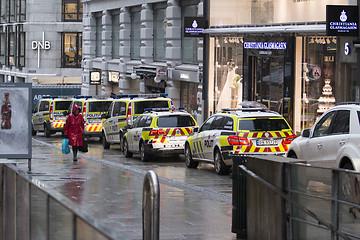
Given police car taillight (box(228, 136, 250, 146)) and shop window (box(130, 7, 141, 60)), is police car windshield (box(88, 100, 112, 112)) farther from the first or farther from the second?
police car taillight (box(228, 136, 250, 146))

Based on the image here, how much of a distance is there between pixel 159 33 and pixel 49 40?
2925cm

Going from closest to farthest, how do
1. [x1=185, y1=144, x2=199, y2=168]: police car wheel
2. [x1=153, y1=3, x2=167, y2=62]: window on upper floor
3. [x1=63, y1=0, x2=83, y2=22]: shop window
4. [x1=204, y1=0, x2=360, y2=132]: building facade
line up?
[x1=185, y1=144, x2=199, y2=168]: police car wheel
[x1=204, y1=0, x2=360, y2=132]: building facade
[x1=153, y1=3, x2=167, y2=62]: window on upper floor
[x1=63, y1=0, x2=83, y2=22]: shop window

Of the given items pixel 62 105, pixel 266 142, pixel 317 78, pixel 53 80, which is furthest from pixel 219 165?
pixel 53 80

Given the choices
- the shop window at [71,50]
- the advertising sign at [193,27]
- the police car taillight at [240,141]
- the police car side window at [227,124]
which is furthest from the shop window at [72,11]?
the police car taillight at [240,141]

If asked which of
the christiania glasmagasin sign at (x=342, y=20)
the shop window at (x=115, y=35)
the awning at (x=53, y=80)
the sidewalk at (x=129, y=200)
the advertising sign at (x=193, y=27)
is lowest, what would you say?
the sidewalk at (x=129, y=200)

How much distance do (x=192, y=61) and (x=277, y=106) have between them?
8843 millimetres

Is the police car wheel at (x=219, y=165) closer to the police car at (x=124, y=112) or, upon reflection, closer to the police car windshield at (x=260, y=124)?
the police car windshield at (x=260, y=124)

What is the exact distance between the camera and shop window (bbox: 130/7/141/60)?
45562 mm

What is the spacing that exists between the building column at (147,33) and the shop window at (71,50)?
27.4 meters

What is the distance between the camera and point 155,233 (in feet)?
26.5

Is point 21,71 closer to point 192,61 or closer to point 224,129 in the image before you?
point 192,61

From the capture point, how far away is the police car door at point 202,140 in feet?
69.4

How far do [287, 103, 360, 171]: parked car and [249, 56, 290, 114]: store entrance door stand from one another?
13.3 m

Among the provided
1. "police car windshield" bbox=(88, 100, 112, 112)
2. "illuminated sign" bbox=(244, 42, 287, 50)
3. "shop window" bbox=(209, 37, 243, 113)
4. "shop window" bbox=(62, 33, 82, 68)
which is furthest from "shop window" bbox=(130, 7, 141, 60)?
"shop window" bbox=(62, 33, 82, 68)
